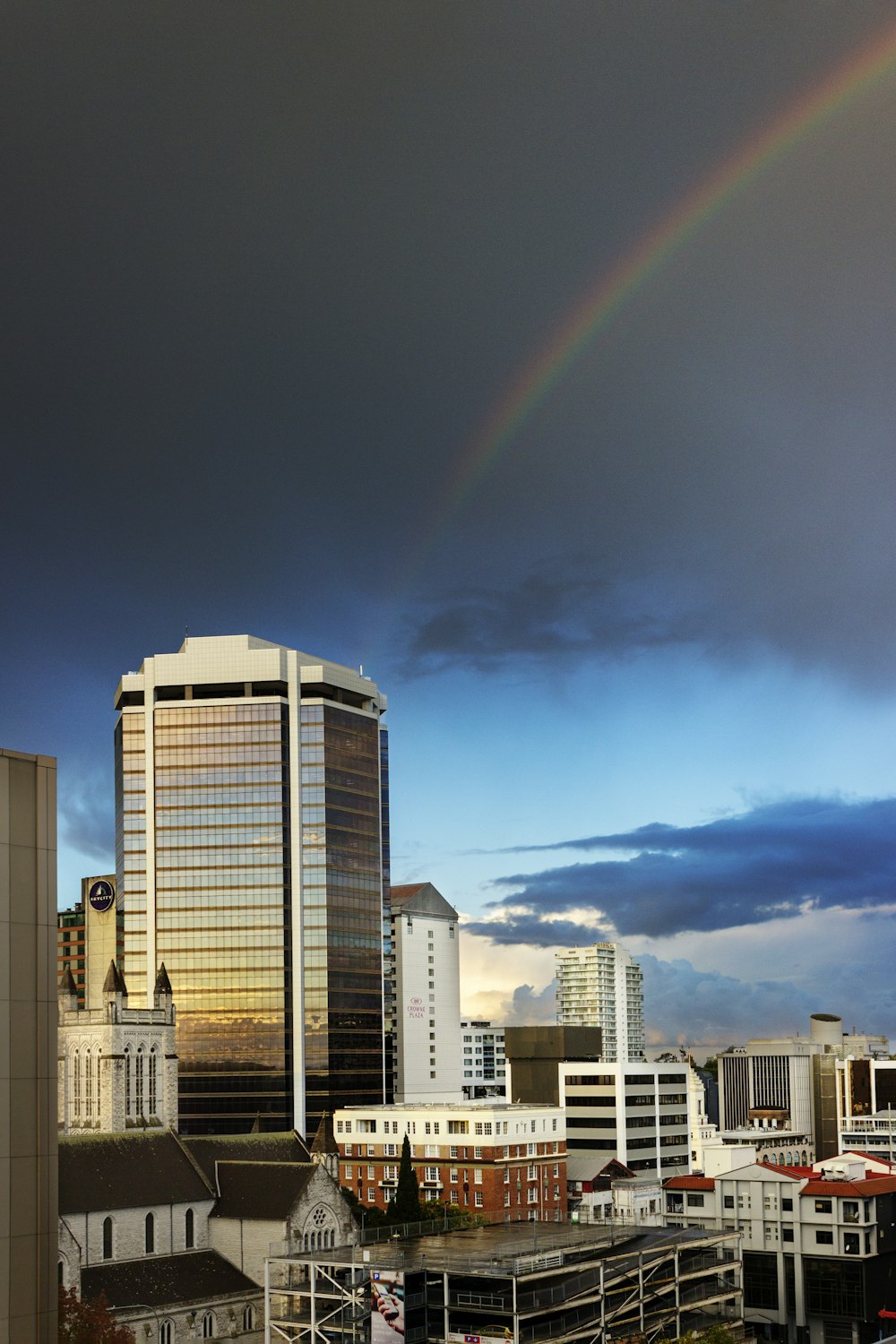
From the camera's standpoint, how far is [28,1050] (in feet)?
106

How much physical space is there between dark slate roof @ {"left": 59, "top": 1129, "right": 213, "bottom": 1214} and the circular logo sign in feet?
237

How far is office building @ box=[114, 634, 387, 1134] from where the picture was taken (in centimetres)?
17525

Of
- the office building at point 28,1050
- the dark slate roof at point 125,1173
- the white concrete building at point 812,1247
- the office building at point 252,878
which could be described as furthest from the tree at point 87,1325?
the office building at point 252,878

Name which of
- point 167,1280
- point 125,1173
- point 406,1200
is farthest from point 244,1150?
point 167,1280

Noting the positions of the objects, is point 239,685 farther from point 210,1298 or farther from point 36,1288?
point 36,1288

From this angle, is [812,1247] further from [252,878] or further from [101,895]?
[101,895]

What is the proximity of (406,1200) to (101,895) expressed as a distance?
271 ft

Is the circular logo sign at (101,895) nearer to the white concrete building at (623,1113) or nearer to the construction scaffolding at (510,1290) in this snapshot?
the white concrete building at (623,1113)

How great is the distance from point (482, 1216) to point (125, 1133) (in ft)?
112

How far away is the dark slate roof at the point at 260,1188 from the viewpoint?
11756cm

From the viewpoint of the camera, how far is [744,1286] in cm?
11856

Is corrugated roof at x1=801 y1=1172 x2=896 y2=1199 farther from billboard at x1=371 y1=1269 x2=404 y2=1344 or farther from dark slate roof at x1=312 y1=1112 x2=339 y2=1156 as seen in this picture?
→ billboard at x1=371 y1=1269 x2=404 y2=1344

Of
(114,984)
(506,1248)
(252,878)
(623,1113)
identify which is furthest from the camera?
(252,878)

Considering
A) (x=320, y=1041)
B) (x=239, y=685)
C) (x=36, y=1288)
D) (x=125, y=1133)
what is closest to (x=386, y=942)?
(x=320, y=1041)
